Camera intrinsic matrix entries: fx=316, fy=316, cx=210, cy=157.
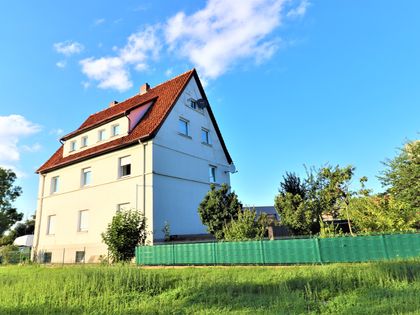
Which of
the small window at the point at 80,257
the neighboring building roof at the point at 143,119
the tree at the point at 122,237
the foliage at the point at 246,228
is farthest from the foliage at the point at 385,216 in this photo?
the small window at the point at 80,257

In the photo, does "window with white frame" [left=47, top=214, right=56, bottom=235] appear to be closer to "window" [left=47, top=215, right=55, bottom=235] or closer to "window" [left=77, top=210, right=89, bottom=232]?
"window" [left=47, top=215, right=55, bottom=235]

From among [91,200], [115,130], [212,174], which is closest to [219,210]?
[212,174]

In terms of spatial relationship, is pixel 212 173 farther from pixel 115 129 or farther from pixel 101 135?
pixel 101 135

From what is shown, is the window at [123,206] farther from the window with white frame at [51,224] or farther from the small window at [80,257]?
the window with white frame at [51,224]

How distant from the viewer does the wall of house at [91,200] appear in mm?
19812

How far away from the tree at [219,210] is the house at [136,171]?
311 centimetres

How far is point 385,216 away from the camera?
43.0ft

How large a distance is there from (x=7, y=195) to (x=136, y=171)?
3772 centimetres

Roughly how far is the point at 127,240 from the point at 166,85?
13353mm

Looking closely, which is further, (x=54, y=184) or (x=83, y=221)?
(x=54, y=184)

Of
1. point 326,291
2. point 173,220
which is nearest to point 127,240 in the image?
point 173,220

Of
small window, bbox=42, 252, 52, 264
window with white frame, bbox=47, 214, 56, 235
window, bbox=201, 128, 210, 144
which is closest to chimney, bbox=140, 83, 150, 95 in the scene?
window, bbox=201, 128, 210, 144

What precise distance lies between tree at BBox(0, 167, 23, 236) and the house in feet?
81.7

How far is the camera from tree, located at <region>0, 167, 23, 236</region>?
152 ft
